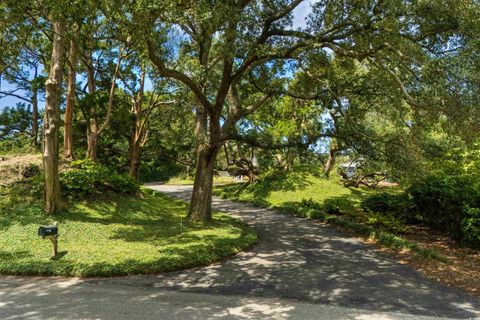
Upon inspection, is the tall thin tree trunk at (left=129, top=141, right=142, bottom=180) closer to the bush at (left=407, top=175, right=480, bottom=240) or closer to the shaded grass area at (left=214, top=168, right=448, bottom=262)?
the shaded grass area at (left=214, top=168, right=448, bottom=262)

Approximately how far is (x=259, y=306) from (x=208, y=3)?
5.57 m

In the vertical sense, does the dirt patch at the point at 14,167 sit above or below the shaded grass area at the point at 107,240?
above

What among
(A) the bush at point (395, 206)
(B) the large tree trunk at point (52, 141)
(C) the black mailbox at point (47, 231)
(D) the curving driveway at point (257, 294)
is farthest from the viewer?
(A) the bush at point (395, 206)

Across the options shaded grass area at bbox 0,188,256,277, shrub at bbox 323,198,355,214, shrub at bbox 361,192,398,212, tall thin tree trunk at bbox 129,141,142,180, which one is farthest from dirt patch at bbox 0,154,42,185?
shrub at bbox 361,192,398,212

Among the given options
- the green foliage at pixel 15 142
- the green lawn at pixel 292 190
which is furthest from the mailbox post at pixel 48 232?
the green foliage at pixel 15 142

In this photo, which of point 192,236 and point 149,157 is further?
point 149,157

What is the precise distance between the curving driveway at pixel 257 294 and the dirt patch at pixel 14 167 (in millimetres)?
6724

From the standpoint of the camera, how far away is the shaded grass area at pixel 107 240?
6957 mm

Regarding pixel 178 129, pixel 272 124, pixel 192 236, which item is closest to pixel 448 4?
pixel 192 236

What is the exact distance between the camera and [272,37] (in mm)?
10953

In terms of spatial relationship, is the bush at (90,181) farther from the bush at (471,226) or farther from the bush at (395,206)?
the bush at (471,226)

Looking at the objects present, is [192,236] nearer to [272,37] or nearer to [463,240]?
[272,37]

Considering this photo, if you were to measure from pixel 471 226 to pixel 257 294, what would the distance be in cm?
637

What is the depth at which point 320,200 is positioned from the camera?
19.2 m
